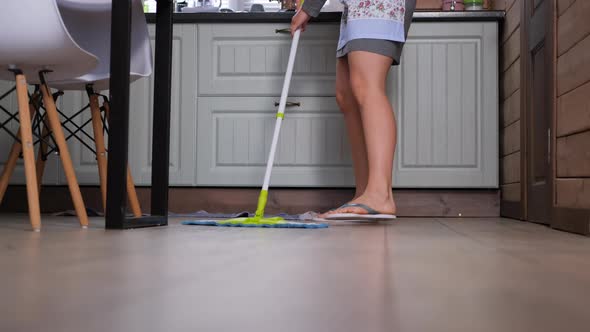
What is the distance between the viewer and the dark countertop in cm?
311

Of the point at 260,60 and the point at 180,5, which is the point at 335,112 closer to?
the point at 260,60

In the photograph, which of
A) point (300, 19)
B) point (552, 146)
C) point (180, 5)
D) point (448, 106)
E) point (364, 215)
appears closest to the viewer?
point (552, 146)

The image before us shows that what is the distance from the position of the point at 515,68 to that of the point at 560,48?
85 centimetres

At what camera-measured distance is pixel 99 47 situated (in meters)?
2.36

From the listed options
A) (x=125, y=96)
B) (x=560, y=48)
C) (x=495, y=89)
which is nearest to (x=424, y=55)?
(x=495, y=89)

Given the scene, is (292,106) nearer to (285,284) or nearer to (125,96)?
(125,96)

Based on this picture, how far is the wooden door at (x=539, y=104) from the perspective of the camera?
2.14m

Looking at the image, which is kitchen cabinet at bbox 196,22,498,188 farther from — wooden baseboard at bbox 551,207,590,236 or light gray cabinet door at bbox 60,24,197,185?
wooden baseboard at bbox 551,207,590,236

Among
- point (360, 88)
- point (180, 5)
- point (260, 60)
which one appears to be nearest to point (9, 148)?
point (180, 5)

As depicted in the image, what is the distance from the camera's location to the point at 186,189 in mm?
3225

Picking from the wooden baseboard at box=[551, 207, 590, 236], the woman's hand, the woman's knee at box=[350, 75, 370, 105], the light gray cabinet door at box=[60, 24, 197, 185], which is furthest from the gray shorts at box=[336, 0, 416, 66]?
the light gray cabinet door at box=[60, 24, 197, 185]

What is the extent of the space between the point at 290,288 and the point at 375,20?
76.7 inches

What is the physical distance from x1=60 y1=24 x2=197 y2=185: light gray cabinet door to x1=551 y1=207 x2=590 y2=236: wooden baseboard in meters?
1.70

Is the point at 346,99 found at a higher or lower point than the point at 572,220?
higher
